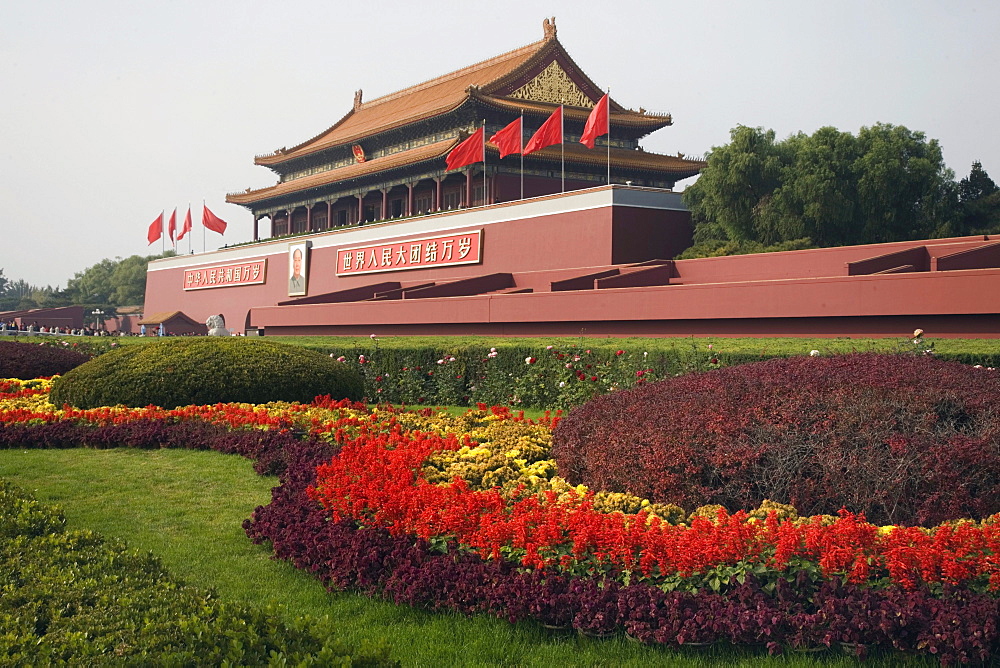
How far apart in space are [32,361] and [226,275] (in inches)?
942

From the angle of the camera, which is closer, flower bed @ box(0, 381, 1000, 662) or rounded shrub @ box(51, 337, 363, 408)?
flower bed @ box(0, 381, 1000, 662)

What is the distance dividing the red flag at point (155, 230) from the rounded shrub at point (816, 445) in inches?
1479

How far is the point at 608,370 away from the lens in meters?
9.99

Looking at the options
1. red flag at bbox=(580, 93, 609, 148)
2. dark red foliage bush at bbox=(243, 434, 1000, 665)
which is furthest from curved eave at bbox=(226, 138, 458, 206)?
dark red foliage bush at bbox=(243, 434, 1000, 665)

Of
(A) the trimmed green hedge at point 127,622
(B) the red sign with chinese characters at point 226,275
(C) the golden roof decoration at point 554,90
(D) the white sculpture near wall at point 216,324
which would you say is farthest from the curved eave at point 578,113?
(A) the trimmed green hedge at point 127,622

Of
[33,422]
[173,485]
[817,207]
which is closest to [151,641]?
[173,485]

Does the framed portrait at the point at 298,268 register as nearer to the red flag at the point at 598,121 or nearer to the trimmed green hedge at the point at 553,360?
the red flag at the point at 598,121

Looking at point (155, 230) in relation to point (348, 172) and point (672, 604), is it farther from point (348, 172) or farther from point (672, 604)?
point (672, 604)

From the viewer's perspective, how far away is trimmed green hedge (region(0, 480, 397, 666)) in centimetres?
254

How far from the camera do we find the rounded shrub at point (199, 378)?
930cm

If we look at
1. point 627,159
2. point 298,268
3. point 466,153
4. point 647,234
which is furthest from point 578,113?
point 298,268

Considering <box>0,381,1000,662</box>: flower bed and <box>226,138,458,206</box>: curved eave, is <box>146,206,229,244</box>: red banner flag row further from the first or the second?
<box>0,381,1000,662</box>: flower bed

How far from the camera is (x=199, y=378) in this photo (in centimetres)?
939

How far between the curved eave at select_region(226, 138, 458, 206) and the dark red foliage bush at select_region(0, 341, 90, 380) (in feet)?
51.1
